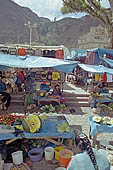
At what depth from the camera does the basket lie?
4312 mm

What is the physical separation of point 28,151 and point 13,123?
0.88 metres

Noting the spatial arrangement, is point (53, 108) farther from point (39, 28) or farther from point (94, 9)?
point (39, 28)

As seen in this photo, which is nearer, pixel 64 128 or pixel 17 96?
pixel 64 128

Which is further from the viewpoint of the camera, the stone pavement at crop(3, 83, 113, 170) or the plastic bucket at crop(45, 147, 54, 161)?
the plastic bucket at crop(45, 147, 54, 161)

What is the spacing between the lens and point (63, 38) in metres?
68.4

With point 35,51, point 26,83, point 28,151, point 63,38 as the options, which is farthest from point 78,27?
point 28,151

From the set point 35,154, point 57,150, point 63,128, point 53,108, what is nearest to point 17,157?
point 35,154

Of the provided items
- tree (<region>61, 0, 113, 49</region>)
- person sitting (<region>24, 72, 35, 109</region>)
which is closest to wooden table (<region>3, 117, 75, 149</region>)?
person sitting (<region>24, 72, 35, 109</region>)

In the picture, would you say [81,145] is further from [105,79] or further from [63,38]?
[63,38]

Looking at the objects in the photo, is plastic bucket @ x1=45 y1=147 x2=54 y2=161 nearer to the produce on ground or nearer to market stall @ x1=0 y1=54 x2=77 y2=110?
the produce on ground

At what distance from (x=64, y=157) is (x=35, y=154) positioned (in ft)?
2.74

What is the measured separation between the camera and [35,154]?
4.47 m

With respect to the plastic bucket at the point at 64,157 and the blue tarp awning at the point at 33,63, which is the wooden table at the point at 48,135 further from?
the blue tarp awning at the point at 33,63

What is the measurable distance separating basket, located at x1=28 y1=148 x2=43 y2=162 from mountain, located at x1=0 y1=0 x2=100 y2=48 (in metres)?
57.3
